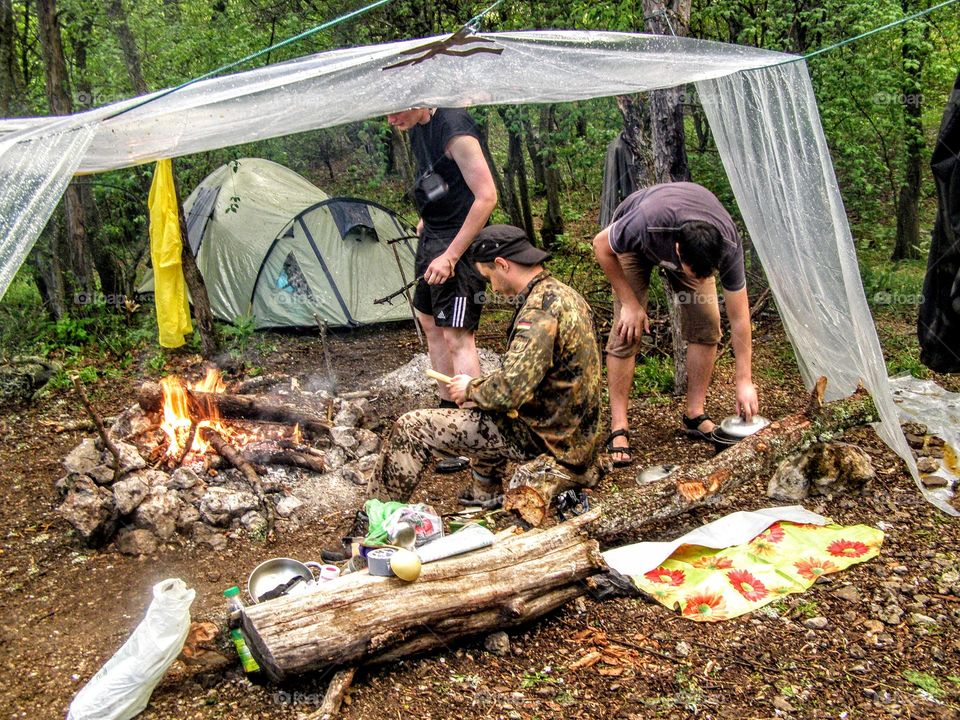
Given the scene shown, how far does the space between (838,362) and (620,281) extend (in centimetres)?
123

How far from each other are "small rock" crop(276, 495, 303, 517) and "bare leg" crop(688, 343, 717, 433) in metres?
1.91

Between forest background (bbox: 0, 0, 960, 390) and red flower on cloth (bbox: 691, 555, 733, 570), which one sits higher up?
forest background (bbox: 0, 0, 960, 390)

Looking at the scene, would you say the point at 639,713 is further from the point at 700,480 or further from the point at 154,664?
the point at 154,664

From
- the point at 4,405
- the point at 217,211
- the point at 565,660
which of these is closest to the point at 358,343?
the point at 217,211

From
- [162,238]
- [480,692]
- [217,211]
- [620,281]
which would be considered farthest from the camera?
[217,211]

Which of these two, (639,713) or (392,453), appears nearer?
(639,713)

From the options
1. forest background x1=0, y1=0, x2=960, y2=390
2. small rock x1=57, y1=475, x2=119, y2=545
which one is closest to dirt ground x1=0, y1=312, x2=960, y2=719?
small rock x1=57, y1=475, x2=119, y2=545

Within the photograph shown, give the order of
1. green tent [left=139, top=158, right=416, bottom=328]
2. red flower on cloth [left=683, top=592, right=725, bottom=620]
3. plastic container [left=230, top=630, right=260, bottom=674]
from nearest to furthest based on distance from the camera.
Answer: plastic container [left=230, top=630, right=260, bottom=674]
red flower on cloth [left=683, top=592, right=725, bottom=620]
green tent [left=139, top=158, right=416, bottom=328]

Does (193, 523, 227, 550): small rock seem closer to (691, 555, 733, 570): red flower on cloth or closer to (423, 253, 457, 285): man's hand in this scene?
(423, 253, 457, 285): man's hand

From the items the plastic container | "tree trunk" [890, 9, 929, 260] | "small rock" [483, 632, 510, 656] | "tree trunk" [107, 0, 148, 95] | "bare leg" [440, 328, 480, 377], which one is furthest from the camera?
"tree trunk" [107, 0, 148, 95]

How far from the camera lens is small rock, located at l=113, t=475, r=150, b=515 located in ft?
13.7

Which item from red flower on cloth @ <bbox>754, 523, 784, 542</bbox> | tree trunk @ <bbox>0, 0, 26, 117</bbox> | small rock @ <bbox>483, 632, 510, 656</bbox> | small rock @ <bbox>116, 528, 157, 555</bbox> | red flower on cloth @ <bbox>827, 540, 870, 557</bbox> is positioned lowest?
red flower on cloth @ <bbox>827, 540, 870, 557</bbox>

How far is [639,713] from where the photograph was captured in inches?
106

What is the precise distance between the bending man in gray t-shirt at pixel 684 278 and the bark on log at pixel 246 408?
1983mm
